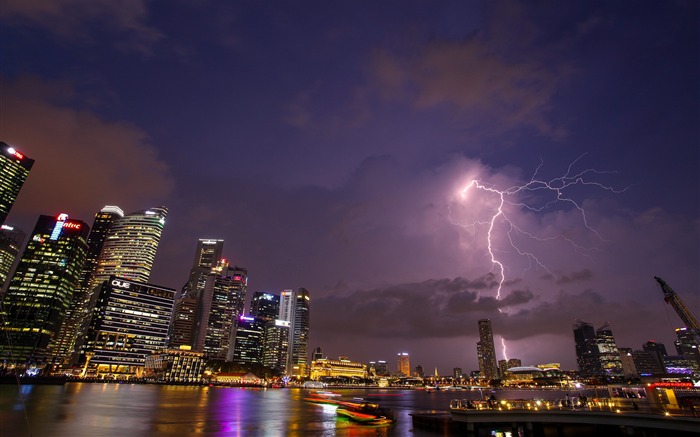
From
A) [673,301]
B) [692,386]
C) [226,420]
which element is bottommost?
[226,420]

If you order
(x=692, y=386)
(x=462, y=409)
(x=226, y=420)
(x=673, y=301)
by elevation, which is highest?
(x=673, y=301)

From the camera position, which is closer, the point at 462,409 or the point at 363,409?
the point at 462,409

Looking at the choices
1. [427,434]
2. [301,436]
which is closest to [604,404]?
[427,434]

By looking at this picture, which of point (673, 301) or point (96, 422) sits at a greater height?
point (673, 301)

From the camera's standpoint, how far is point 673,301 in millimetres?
97438

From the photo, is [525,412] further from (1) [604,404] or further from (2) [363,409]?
(2) [363,409]

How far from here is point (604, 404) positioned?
3712cm

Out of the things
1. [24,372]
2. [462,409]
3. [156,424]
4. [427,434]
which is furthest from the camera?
[24,372]

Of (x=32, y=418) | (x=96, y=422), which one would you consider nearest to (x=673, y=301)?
(x=96, y=422)

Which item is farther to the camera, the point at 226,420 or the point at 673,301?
the point at 673,301

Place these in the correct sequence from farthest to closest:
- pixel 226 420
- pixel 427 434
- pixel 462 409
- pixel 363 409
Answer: pixel 363 409, pixel 226 420, pixel 427 434, pixel 462 409

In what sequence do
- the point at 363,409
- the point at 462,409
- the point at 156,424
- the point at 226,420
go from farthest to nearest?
the point at 363,409 → the point at 226,420 → the point at 156,424 → the point at 462,409

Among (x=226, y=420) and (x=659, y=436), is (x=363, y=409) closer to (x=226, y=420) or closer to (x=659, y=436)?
(x=226, y=420)

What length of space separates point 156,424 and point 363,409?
30.6 meters
